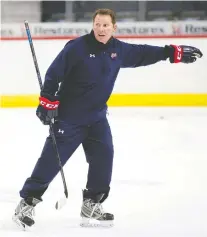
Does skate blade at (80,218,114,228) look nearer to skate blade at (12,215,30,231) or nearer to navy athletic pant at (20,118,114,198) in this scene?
navy athletic pant at (20,118,114,198)

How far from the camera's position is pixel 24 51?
281 inches

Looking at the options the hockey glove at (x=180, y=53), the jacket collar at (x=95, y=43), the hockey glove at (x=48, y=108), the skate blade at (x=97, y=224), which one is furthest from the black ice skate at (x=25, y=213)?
the hockey glove at (x=180, y=53)

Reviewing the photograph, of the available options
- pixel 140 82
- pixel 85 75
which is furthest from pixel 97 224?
pixel 140 82

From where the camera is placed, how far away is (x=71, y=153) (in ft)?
10.00

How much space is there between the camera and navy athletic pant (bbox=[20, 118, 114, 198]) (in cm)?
298

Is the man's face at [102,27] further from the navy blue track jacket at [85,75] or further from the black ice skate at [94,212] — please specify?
the black ice skate at [94,212]

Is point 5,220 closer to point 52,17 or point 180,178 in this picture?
point 180,178

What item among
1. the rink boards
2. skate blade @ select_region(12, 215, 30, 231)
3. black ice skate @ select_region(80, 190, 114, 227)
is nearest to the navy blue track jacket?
black ice skate @ select_region(80, 190, 114, 227)

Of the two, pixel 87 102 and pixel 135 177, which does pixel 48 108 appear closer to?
pixel 87 102

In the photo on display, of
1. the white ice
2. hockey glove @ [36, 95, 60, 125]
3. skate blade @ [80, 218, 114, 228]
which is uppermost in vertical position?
hockey glove @ [36, 95, 60, 125]

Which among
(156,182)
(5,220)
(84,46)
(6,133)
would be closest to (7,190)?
(5,220)

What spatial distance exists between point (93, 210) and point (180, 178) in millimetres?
1100

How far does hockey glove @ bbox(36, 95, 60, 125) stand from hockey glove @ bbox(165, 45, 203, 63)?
0.63 m

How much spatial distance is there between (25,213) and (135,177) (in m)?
1.25
